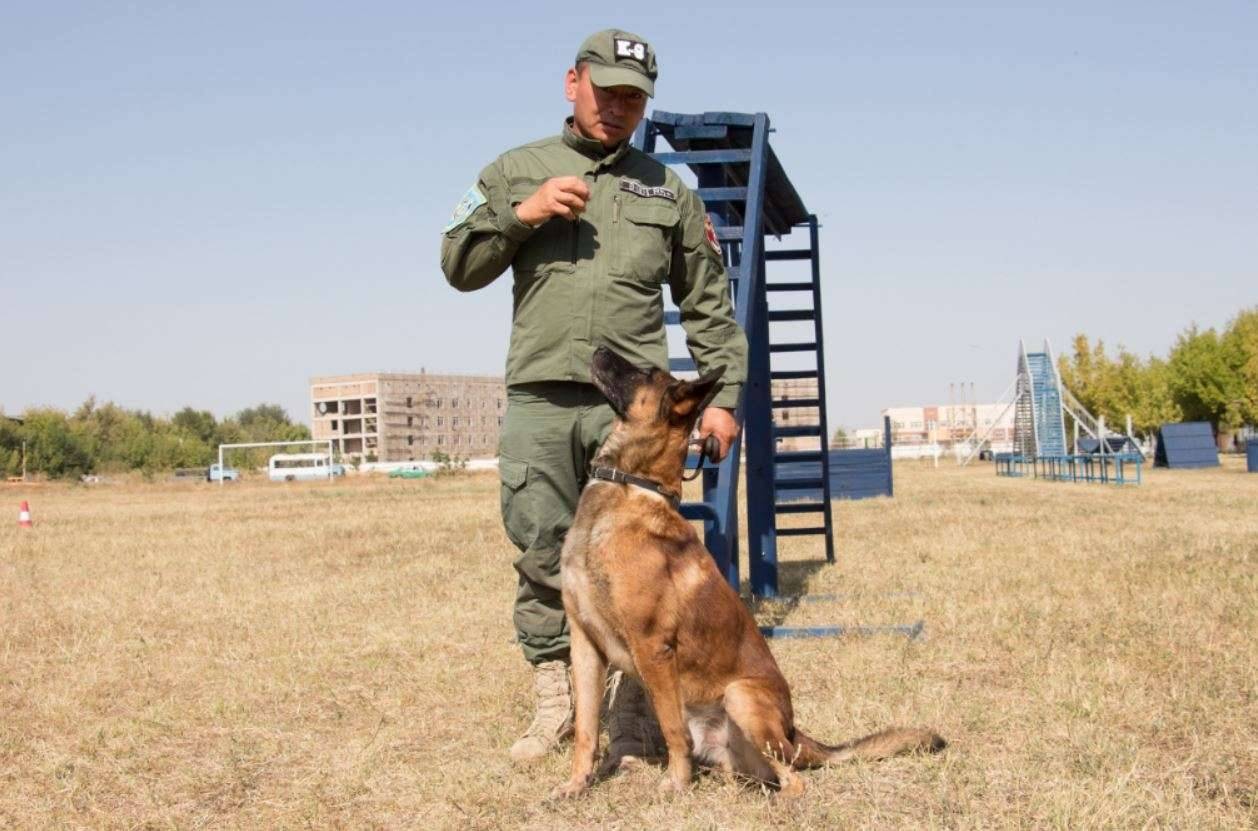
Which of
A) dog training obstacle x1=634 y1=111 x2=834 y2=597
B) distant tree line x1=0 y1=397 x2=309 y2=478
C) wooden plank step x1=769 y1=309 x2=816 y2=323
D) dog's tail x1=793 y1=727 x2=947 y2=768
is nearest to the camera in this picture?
dog's tail x1=793 y1=727 x2=947 y2=768

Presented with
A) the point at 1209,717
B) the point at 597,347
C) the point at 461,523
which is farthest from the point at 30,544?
the point at 1209,717

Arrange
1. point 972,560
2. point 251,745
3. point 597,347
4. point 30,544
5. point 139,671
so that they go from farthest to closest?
point 30,544 → point 972,560 → point 139,671 → point 251,745 → point 597,347

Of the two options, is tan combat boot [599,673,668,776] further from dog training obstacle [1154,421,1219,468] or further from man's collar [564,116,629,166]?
dog training obstacle [1154,421,1219,468]

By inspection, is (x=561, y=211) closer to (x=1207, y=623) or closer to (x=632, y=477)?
(x=632, y=477)

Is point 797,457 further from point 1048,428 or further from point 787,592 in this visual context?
point 1048,428

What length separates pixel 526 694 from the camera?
230 inches

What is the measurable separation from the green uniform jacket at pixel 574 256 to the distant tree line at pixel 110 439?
82.3 metres

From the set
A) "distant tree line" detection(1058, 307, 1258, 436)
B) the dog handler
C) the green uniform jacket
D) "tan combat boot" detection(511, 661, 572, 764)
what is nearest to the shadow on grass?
"tan combat boot" detection(511, 661, 572, 764)

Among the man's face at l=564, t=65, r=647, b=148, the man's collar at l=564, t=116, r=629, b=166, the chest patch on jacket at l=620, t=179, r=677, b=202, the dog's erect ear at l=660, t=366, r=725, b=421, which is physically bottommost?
the dog's erect ear at l=660, t=366, r=725, b=421

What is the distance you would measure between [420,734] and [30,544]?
13.4m

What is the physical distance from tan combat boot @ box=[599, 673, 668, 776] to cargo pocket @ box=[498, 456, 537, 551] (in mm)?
738

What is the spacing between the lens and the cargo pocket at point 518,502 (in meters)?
4.77

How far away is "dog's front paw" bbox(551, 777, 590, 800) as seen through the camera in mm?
4113

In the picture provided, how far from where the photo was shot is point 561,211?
4.38 metres
